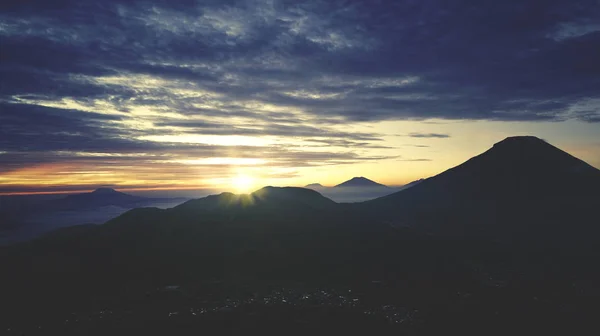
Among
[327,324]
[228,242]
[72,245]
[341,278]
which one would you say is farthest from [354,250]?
[72,245]

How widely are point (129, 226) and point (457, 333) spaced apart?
16872cm

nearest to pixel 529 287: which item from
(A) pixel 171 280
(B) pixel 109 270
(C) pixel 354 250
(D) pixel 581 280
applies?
(D) pixel 581 280

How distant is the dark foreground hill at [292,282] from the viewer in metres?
90.0

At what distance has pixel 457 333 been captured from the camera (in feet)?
270

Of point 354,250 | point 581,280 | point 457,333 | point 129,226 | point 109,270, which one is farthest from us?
point 129,226

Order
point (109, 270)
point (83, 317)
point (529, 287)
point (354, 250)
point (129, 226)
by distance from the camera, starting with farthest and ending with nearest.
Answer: point (129, 226) < point (354, 250) < point (109, 270) < point (529, 287) < point (83, 317)

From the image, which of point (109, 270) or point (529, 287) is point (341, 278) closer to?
point (529, 287)

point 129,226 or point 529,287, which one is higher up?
point 129,226

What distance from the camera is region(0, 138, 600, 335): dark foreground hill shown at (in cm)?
9000

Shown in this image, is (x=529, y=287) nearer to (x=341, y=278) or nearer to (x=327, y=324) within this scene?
(x=341, y=278)

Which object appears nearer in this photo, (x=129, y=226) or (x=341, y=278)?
(x=341, y=278)

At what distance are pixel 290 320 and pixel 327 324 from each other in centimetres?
910

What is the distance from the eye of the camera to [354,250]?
16725 centimetres

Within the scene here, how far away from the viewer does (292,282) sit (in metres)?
128
